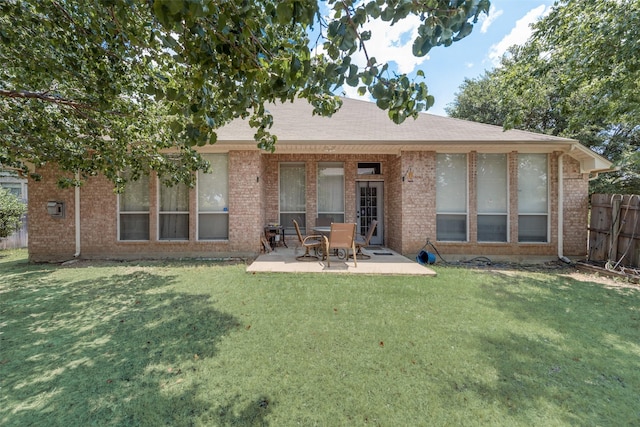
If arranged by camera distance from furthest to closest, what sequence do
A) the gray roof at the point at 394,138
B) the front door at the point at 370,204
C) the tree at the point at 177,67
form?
the front door at the point at 370,204
the gray roof at the point at 394,138
the tree at the point at 177,67

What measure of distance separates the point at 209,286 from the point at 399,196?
589cm

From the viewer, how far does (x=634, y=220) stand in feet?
21.6

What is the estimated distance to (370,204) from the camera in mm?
9930

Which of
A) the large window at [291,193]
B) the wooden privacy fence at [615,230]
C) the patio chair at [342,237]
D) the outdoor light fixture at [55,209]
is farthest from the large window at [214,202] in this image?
the wooden privacy fence at [615,230]

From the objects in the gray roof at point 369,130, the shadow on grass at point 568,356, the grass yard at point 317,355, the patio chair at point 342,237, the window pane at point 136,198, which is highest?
the gray roof at point 369,130

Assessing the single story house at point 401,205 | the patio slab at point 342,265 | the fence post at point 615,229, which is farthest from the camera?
the single story house at point 401,205

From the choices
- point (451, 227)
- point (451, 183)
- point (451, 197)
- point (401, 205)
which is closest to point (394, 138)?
point (401, 205)

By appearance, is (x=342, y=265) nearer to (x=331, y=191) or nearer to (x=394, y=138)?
(x=331, y=191)

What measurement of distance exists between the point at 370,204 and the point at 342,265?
3691 mm

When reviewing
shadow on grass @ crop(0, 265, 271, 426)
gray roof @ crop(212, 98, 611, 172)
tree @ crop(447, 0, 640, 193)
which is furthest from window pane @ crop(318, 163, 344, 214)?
shadow on grass @ crop(0, 265, 271, 426)

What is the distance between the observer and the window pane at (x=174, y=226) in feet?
26.9

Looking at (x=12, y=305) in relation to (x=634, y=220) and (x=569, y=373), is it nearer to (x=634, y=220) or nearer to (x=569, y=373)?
(x=569, y=373)

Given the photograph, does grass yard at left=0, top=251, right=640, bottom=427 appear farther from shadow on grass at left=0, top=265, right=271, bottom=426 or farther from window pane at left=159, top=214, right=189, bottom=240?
window pane at left=159, top=214, right=189, bottom=240

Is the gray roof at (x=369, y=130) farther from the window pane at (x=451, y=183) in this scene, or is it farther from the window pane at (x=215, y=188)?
the window pane at (x=215, y=188)
